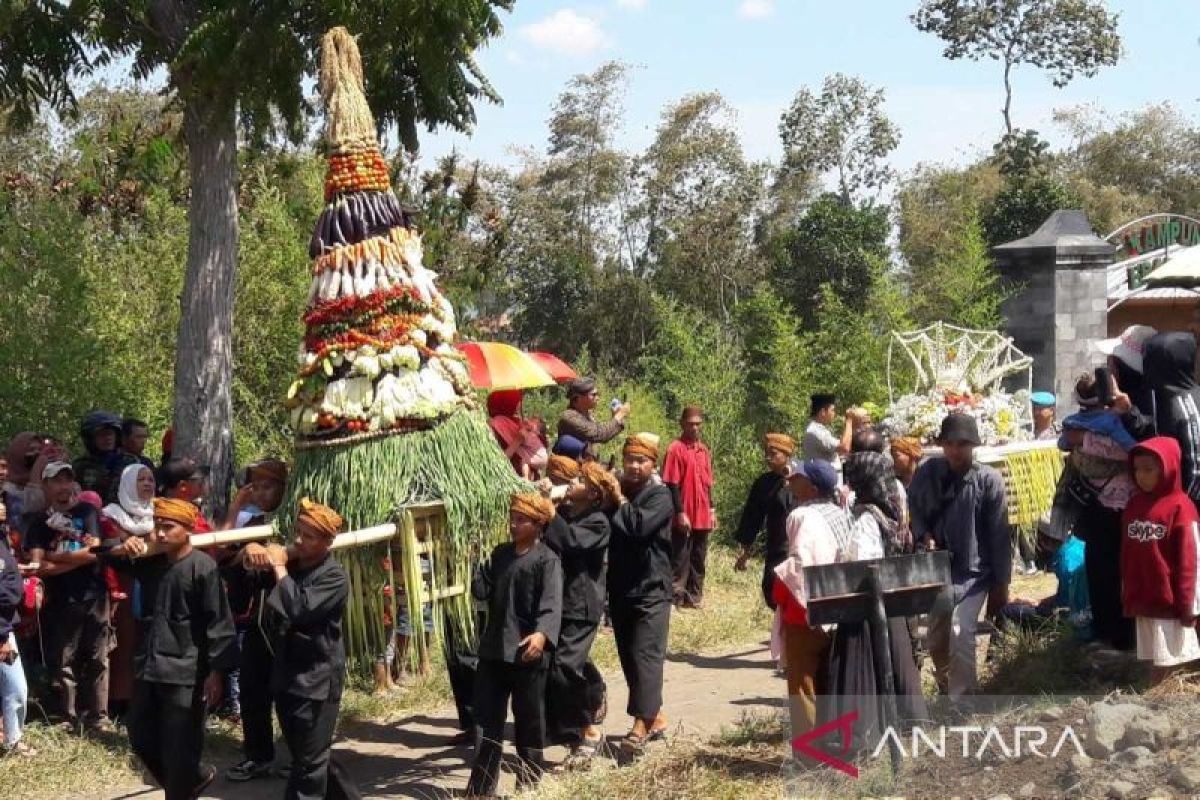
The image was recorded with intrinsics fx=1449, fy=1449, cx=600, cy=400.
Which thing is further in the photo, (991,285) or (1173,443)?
(991,285)

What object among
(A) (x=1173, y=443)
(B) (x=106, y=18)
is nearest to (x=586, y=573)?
(A) (x=1173, y=443)

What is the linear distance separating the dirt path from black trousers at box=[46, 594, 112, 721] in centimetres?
93

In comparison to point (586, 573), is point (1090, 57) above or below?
above

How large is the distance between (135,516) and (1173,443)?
210 inches

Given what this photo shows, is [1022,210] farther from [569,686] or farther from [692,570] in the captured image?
[569,686]

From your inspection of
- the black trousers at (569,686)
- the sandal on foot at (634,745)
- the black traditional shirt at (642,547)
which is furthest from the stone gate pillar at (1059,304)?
the black trousers at (569,686)

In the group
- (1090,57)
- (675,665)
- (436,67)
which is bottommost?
(675,665)

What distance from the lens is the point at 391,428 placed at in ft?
22.2

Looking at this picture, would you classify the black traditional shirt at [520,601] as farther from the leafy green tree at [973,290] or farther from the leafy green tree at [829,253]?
the leafy green tree at [829,253]

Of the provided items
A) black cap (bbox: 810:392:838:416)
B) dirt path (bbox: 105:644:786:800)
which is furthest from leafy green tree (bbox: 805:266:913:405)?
dirt path (bbox: 105:644:786:800)

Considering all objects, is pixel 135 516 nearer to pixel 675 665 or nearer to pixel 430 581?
pixel 430 581

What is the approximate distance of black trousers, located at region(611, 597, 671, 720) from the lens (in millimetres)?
7781

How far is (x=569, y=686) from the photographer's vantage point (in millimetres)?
7402

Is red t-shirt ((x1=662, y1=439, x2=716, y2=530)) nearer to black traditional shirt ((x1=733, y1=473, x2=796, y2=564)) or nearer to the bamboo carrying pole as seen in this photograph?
black traditional shirt ((x1=733, y1=473, x2=796, y2=564))
